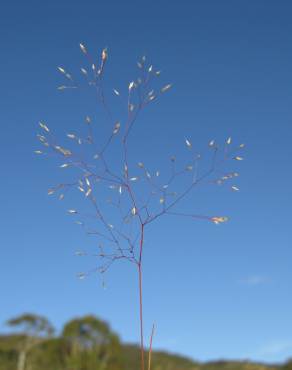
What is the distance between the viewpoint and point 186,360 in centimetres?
3669

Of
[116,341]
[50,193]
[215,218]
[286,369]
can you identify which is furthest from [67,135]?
[116,341]

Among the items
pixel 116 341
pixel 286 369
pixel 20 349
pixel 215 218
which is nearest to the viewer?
pixel 215 218

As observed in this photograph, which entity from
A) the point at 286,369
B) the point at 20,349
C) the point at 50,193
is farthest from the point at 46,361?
the point at 50,193

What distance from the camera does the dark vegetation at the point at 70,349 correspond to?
87.5 ft

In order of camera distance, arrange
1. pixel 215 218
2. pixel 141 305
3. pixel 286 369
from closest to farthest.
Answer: pixel 141 305 → pixel 215 218 → pixel 286 369

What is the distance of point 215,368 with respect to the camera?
106 ft

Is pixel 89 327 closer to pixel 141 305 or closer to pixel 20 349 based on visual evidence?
pixel 20 349

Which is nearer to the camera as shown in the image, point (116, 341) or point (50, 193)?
point (50, 193)

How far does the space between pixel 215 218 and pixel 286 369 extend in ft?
76.5

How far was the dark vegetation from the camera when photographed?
26.7m

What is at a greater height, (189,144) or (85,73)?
(85,73)

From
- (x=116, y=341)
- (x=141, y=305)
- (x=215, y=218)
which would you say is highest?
(x=116, y=341)

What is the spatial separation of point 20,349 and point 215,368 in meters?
10.9

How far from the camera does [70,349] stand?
28.5 metres
